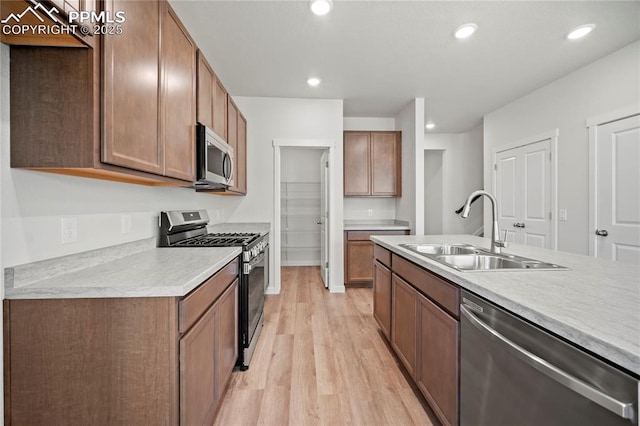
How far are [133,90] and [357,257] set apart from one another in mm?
3406

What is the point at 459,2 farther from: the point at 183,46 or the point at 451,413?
the point at 451,413

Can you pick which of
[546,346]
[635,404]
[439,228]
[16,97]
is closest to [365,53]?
[16,97]

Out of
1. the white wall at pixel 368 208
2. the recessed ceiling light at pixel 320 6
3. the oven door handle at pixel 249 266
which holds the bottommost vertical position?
the oven door handle at pixel 249 266

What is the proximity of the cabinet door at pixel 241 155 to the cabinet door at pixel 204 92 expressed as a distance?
39.3 inches

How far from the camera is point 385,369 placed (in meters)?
2.05

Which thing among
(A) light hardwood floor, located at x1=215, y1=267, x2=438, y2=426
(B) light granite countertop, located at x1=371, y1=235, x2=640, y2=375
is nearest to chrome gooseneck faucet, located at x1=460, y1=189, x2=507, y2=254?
(B) light granite countertop, located at x1=371, y1=235, x2=640, y2=375

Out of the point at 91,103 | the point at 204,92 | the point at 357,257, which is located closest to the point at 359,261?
the point at 357,257

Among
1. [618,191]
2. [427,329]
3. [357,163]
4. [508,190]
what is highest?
[357,163]

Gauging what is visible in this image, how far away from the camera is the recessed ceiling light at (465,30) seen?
2311mm

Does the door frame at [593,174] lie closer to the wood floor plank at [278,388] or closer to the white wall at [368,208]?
the white wall at [368,208]

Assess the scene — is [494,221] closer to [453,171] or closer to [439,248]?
[439,248]

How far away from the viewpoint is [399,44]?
2.58m

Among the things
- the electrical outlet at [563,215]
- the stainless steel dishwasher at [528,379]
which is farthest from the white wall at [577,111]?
the stainless steel dishwasher at [528,379]

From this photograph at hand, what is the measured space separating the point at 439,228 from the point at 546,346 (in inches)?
226
